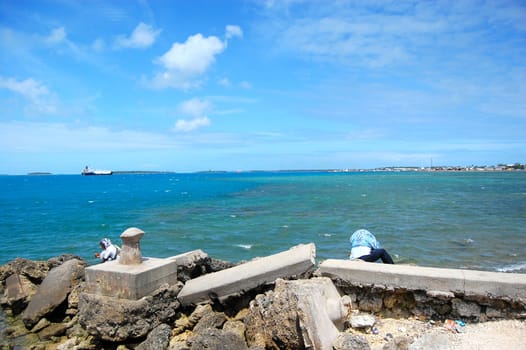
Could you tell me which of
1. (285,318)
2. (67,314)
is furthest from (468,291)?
(67,314)

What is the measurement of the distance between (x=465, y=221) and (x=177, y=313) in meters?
21.7

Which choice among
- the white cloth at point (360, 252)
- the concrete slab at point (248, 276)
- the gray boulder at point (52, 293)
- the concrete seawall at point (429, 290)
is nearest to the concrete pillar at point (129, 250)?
the concrete slab at point (248, 276)

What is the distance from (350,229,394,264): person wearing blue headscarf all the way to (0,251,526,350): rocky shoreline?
128 cm

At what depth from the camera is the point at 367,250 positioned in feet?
22.3

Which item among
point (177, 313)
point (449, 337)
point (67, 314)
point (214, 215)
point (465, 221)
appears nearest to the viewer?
point (449, 337)

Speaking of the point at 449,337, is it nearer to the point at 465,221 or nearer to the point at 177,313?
the point at 177,313

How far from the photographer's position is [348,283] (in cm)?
554

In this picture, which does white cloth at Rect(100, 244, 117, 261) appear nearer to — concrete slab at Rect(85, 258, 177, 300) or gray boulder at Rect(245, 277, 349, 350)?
concrete slab at Rect(85, 258, 177, 300)

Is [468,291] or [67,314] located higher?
[468,291]

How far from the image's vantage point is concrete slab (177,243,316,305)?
18.1 feet

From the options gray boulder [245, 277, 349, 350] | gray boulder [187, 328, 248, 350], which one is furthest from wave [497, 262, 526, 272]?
gray boulder [187, 328, 248, 350]

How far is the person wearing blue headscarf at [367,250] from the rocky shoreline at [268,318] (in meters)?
1.28

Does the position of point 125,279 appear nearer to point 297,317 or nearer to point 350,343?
point 297,317

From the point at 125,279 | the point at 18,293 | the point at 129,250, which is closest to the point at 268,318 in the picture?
the point at 125,279
